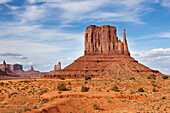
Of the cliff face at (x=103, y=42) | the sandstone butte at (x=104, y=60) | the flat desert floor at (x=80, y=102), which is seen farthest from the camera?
the cliff face at (x=103, y=42)

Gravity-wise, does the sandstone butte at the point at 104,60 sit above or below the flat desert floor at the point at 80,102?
above

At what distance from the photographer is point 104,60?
11512 centimetres

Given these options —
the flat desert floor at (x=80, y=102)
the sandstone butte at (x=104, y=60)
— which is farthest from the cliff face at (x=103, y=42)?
the flat desert floor at (x=80, y=102)

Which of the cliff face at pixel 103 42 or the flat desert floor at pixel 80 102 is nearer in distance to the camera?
the flat desert floor at pixel 80 102

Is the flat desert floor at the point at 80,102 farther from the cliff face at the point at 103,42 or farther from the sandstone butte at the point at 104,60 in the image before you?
the cliff face at the point at 103,42

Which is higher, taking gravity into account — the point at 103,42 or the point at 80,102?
the point at 103,42

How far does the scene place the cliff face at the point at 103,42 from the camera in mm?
128250

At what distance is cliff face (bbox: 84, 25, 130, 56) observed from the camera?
128 meters

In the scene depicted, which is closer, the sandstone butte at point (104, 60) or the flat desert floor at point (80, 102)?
the flat desert floor at point (80, 102)

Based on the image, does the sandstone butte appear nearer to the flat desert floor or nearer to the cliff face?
the cliff face

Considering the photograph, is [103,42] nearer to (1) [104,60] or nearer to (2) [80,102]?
(1) [104,60]

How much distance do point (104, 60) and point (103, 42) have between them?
74.1 feet

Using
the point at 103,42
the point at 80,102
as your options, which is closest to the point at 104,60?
the point at 103,42

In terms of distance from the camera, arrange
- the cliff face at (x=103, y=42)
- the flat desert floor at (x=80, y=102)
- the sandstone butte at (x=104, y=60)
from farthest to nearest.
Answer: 1. the cliff face at (x=103, y=42)
2. the sandstone butte at (x=104, y=60)
3. the flat desert floor at (x=80, y=102)
